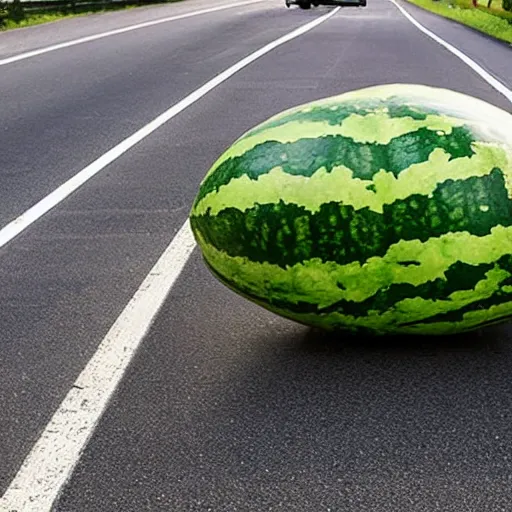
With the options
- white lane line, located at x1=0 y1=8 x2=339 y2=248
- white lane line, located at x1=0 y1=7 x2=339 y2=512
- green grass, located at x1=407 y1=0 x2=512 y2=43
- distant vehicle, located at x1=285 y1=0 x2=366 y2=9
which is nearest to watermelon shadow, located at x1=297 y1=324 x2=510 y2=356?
white lane line, located at x1=0 y1=7 x2=339 y2=512

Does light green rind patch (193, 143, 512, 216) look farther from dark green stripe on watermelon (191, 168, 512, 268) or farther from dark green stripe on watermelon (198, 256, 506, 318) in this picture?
dark green stripe on watermelon (198, 256, 506, 318)

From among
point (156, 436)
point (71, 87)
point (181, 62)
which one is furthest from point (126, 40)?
point (156, 436)

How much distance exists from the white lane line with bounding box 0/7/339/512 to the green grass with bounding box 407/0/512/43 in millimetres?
16993

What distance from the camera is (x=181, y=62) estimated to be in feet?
52.5

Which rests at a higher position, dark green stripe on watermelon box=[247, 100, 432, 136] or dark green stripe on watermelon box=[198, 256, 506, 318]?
dark green stripe on watermelon box=[247, 100, 432, 136]

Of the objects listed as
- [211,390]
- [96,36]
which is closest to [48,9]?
[96,36]

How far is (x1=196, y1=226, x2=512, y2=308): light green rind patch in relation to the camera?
372 cm

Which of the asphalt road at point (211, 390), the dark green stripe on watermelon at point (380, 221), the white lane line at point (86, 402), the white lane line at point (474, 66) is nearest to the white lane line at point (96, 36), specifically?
the white lane line at point (474, 66)

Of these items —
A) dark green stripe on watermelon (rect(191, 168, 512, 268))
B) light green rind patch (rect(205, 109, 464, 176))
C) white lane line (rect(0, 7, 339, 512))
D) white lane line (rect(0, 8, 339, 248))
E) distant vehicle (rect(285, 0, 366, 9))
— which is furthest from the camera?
distant vehicle (rect(285, 0, 366, 9))

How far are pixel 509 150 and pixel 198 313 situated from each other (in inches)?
62.0

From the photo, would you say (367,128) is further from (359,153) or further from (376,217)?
(376,217)

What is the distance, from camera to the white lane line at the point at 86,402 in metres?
3.20

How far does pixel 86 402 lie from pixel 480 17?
26125mm

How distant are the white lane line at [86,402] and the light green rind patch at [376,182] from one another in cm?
88
